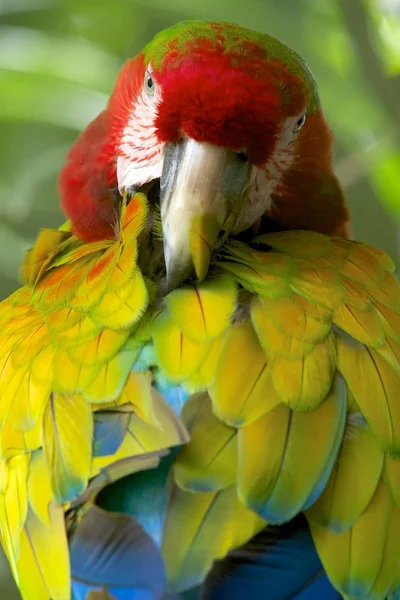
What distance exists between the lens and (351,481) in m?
0.42

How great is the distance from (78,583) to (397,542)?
19 cm

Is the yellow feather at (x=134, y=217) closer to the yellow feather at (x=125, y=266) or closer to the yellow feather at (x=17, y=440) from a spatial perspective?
the yellow feather at (x=125, y=266)

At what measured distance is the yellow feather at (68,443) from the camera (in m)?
0.41

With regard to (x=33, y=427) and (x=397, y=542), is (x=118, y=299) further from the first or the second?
(x=397, y=542)

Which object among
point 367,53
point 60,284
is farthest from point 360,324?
point 367,53

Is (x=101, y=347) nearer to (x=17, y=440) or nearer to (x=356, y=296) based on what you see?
(x=17, y=440)

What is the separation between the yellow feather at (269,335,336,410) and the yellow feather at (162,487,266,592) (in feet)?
0.22

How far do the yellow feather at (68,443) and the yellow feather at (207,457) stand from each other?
6cm

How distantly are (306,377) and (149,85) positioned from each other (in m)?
0.30

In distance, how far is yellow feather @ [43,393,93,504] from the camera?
41 cm

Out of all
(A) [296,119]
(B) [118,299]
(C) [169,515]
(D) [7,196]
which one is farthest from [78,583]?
(D) [7,196]

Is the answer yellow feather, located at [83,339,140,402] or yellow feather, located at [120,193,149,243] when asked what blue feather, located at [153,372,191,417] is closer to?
yellow feather, located at [83,339,140,402]

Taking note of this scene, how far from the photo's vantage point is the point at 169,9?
3.28 ft

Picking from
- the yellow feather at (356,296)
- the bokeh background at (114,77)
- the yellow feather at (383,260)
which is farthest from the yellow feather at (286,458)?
the bokeh background at (114,77)
